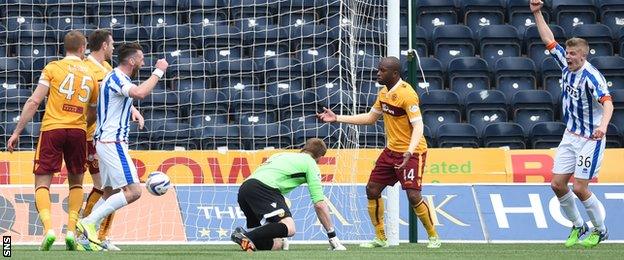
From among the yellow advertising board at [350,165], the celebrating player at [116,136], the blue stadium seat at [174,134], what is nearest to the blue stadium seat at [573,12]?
the yellow advertising board at [350,165]

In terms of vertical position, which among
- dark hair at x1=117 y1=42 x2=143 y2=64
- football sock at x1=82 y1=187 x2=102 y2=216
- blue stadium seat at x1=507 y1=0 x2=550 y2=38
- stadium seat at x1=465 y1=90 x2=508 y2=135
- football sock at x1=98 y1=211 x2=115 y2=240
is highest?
blue stadium seat at x1=507 y1=0 x2=550 y2=38

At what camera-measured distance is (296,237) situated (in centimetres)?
1420

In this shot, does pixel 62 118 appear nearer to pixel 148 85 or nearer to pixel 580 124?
pixel 148 85

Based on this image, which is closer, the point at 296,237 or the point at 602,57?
the point at 296,237

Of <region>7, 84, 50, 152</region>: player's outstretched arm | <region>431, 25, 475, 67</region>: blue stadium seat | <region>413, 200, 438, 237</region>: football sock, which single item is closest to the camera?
<region>7, 84, 50, 152</region>: player's outstretched arm

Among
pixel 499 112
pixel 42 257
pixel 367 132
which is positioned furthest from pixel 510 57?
pixel 42 257

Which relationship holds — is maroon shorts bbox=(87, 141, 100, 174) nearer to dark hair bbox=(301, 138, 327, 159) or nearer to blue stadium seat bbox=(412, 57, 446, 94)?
dark hair bbox=(301, 138, 327, 159)

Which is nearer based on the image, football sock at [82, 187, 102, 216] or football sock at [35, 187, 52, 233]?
football sock at [35, 187, 52, 233]

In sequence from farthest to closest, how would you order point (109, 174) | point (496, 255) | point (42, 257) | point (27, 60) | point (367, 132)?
point (27, 60) < point (367, 132) < point (109, 174) < point (496, 255) < point (42, 257)

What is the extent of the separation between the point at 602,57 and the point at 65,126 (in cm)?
1052

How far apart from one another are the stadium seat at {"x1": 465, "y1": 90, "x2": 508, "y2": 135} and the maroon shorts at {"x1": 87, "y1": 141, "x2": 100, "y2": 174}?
7564 mm

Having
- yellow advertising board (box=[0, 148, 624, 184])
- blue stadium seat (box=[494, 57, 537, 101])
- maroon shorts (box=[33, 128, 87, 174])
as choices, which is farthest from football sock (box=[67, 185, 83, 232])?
blue stadium seat (box=[494, 57, 537, 101])

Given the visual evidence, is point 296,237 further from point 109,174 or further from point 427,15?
point 427,15

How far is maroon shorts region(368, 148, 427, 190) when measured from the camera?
1209 cm
